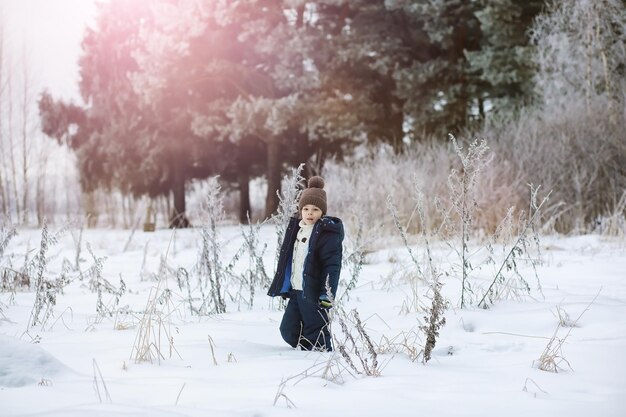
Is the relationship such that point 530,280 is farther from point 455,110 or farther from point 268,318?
point 455,110

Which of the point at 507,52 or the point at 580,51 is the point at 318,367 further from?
the point at 507,52

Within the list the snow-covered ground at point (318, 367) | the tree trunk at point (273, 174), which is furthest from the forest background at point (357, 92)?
the snow-covered ground at point (318, 367)

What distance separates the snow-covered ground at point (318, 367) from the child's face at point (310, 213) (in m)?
0.81

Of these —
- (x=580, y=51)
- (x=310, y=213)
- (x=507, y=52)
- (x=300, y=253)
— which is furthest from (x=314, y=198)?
(x=507, y=52)

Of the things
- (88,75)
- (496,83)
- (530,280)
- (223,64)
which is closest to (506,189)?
(530,280)

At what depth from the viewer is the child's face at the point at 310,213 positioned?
3.28 meters

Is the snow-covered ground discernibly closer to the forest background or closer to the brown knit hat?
the brown knit hat

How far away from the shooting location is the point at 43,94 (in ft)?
69.2

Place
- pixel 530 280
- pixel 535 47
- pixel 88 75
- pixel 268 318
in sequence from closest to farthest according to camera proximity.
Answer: pixel 268 318 → pixel 530 280 → pixel 535 47 → pixel 88 75

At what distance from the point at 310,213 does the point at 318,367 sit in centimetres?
102

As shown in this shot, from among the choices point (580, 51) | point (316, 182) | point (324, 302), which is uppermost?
point (580, 51)

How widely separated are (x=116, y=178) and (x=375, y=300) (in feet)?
62.0

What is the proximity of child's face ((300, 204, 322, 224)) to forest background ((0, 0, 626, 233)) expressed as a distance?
6.33 meters

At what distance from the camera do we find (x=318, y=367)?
2633 mm
